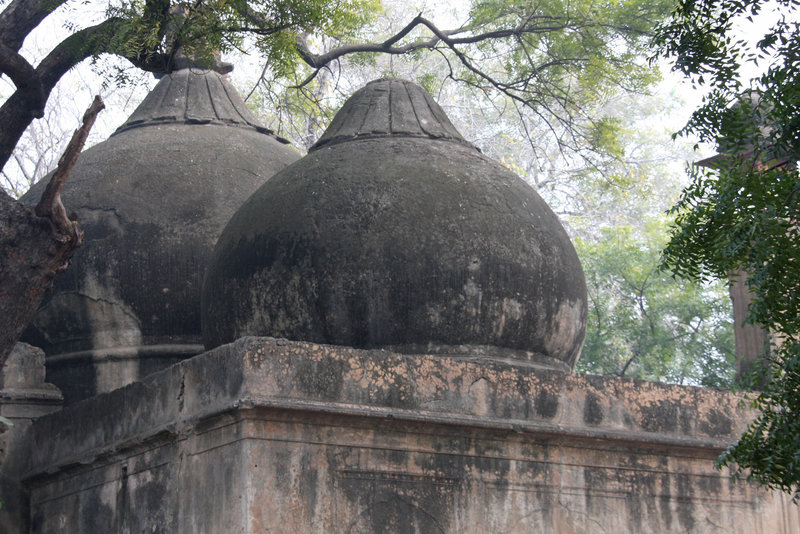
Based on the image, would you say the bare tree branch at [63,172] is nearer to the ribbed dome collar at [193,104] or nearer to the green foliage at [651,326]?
the ribbed dome collar at [193,104]

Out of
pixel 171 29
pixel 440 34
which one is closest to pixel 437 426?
pixel 171 29

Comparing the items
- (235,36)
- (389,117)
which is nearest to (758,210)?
(389,117)

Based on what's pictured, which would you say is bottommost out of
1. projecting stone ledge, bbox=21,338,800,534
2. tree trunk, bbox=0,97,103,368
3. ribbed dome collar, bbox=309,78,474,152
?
projecting stone ledge, bbox=21,338,800,534

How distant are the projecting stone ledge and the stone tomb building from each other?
0.01 metres

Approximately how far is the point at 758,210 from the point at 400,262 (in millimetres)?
2119

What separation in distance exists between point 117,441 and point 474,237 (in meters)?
2.16

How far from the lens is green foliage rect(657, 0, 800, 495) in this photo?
3959 mm

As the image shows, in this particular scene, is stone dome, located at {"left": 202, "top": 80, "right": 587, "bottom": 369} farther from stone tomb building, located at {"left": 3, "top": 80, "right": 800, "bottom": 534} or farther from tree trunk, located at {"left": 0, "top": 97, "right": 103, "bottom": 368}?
tree trunk, located at {"left": 0, "top": 97, "right": 103, "bottom": 368}

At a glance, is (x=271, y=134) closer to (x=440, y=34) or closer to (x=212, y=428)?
(x=440, y=34)

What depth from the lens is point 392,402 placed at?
16.9 ft

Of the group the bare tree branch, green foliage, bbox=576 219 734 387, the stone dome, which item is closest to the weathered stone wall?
the bare tree branch

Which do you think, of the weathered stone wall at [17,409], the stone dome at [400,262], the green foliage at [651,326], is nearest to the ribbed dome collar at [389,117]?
the stone dome at [400,262]

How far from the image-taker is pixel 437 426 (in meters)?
5.22

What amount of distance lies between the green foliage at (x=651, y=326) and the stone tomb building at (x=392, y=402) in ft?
30.4
